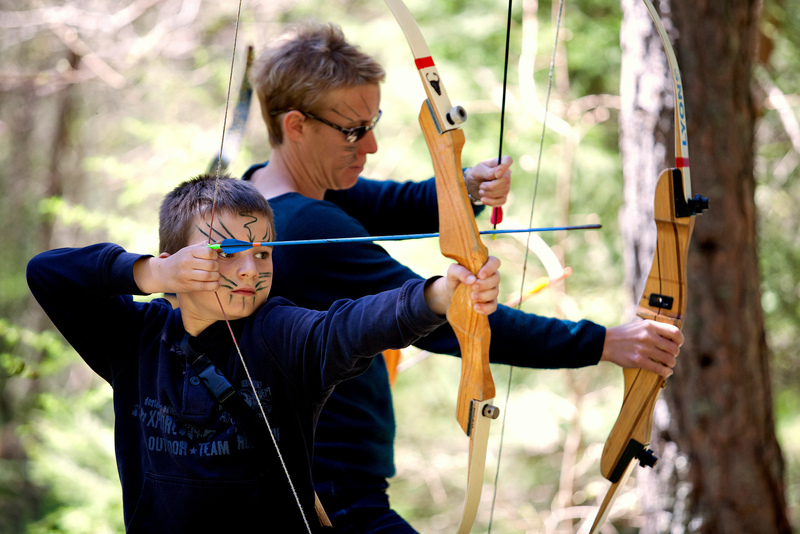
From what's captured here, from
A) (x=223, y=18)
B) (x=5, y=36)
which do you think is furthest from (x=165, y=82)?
(x=5, y=36)

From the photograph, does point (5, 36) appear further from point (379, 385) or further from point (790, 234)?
point (790, 234)

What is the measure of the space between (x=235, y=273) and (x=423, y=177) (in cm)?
406

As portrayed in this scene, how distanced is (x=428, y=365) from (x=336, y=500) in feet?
12.9

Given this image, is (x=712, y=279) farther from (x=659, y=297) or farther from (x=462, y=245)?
(x=462, y=245)

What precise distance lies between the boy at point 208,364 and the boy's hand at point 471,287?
0.11 m

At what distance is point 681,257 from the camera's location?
1673 millimetres

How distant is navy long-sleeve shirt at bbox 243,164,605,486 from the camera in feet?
4.70

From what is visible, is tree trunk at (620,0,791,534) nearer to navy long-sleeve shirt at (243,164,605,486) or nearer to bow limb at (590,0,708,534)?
bow limb at (590,0,708,534)

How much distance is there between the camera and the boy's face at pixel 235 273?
1.21m

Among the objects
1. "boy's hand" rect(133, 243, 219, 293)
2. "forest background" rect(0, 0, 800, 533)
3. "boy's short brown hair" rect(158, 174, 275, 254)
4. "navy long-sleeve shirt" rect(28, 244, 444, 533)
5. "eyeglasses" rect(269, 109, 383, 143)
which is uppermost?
"forest background" rect(0, 0, 800, 533)

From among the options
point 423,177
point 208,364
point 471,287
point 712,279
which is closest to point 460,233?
point 471,287

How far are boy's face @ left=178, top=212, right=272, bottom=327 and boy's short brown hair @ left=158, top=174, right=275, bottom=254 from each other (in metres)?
0.02

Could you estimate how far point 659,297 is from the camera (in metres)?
1.67

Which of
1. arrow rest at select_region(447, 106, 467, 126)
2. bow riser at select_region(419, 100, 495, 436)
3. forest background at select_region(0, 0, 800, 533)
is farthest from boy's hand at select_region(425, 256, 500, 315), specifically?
forest background at select_region(0, 0, 800, 533)
